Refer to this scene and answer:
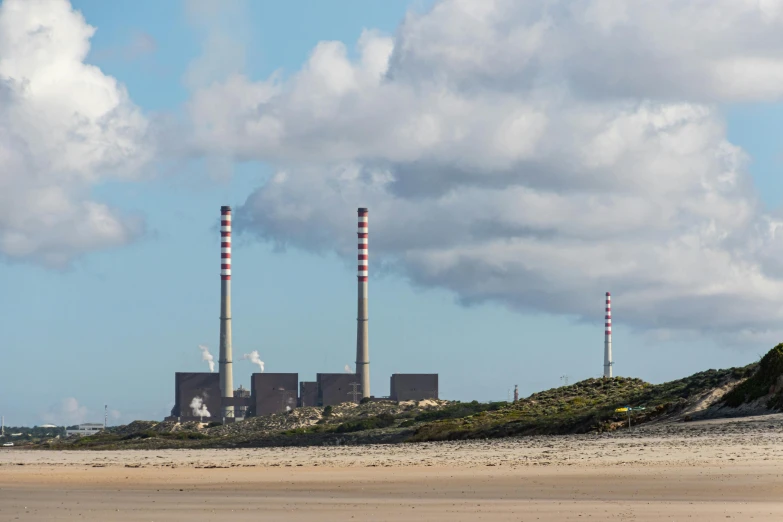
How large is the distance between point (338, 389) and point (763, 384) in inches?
2747

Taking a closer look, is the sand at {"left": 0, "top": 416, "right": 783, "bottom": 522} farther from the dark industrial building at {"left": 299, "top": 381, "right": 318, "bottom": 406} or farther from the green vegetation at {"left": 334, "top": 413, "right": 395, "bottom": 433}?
the dark industrial building at {"left": 299, "top": 381, "right": 318, "bottom": 406}

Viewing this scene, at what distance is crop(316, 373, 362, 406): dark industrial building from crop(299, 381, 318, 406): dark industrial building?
898 millimetres

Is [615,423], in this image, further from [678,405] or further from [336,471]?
[336,471]

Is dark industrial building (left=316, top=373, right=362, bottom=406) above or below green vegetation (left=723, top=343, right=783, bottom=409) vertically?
below

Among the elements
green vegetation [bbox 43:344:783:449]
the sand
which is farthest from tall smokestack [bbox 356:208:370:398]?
the sand

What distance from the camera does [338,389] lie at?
105 m

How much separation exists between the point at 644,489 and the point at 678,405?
22149 millimetres

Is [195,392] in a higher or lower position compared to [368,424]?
higher

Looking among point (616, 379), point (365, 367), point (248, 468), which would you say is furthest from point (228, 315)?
point (248, 468)

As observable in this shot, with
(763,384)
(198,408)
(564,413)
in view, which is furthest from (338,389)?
(763,384)

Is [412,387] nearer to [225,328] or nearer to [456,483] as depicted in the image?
[225,328]

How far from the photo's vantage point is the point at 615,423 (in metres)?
38.5

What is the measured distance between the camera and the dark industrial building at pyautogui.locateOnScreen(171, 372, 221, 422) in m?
Answer: 104

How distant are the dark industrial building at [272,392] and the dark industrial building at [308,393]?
862 mm
